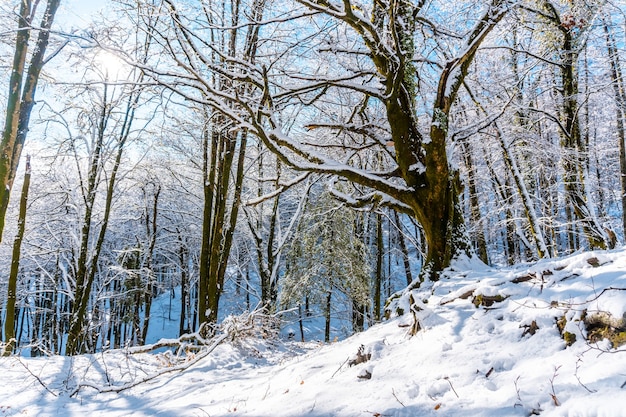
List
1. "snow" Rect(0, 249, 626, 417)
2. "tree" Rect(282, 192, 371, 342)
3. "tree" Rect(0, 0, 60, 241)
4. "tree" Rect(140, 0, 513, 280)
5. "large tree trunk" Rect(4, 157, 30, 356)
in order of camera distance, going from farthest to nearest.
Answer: "tree" Rect(282, 192, 371, 342) → "large tree trunk" Rect(4, 157, 30, 356) → "tree" Rect(0, 0, 60, 241) → "tree" Rect(140, 0, 513, 280) → "snow" Rect(0, 249, 626, 417)

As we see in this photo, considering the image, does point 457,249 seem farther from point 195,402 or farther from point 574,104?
point 574,104

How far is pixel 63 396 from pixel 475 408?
16.8ft

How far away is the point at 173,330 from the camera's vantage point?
3012cm

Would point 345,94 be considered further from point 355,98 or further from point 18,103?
point 18,103

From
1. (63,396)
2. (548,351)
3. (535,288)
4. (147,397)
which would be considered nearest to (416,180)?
(535,288)

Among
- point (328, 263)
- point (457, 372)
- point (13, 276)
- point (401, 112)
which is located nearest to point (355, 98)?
point (401, 112)

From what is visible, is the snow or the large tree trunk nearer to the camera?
the snow

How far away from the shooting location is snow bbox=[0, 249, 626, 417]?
2.03 m

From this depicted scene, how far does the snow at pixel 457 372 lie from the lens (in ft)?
6.67

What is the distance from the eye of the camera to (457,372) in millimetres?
2529

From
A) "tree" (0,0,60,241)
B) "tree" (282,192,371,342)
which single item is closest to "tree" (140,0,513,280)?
"tree" (0,0,60,241)

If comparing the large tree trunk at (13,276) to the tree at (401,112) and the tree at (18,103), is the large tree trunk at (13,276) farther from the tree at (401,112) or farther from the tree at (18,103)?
the tree at (401,112)

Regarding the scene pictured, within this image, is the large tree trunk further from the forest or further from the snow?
the snow

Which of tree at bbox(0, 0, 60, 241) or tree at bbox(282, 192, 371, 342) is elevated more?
tree at bbox(0, 0, 60, 241)
